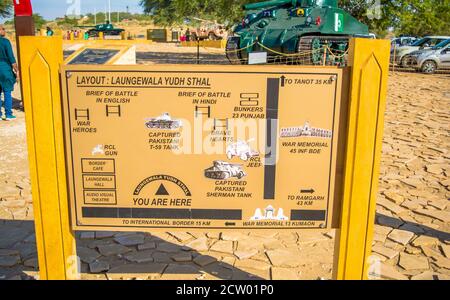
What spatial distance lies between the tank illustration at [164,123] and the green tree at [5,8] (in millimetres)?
42521

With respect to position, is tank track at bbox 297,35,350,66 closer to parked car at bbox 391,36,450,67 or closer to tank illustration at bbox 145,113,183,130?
parked car at bbox 391,36,450,67

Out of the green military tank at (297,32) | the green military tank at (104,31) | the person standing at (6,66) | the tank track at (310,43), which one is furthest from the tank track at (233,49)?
the green military tank at (104,31)

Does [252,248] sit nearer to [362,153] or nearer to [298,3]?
[362,153]

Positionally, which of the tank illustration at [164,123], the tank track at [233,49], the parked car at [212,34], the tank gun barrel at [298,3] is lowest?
the tank illustration at [164,123]

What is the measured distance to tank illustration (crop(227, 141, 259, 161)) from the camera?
265cm

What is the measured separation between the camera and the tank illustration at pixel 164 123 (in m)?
2.61

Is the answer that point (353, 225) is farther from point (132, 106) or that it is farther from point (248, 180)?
point (132, 106)

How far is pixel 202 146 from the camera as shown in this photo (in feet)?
8.72

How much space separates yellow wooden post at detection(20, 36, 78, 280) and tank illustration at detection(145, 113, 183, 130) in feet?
1.72

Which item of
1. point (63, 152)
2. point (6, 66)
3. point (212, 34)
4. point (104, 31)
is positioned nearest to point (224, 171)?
point (63, 152)

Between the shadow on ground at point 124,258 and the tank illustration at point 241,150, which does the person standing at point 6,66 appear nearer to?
the shadow on ground at point 124,258

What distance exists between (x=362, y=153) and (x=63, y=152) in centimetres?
176

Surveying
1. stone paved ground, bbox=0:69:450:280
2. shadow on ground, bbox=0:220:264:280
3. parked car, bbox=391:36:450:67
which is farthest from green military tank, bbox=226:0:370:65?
shadow on ground, bbox=0:220:264:280
